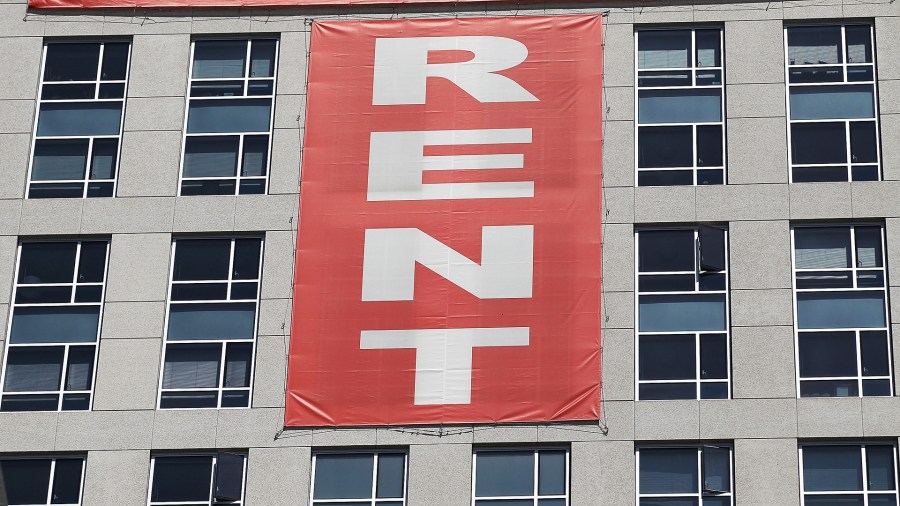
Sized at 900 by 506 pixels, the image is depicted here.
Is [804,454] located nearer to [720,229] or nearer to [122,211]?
[720,229]

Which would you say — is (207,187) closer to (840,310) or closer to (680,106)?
(680,106)

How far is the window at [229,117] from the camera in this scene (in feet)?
156

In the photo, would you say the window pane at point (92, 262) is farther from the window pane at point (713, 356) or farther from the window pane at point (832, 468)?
the window pane at point (832, 468)

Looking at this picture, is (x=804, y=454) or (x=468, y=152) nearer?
(x=804, y=454)

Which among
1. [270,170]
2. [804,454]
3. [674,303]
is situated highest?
[270,170]

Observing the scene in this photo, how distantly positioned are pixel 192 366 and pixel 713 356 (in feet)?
44.5

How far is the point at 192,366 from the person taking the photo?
4562 centimetres

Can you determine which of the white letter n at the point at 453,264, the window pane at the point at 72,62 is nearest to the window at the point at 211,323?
the white letter n at the point at 453,264

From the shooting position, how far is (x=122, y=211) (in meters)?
47.1

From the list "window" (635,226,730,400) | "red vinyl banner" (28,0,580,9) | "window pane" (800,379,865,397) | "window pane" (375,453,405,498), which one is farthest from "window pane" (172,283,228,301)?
"window pane" (800,379,865,397)

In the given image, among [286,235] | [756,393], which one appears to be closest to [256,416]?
[286,235]

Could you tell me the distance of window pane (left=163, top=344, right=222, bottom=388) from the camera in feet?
149

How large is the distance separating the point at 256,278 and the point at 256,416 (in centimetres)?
394

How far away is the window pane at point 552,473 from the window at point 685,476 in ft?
6.30
